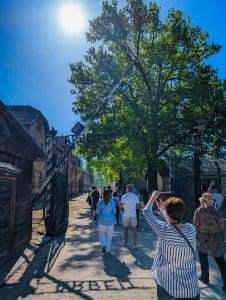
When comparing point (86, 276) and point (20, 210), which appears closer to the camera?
point (86, 276)

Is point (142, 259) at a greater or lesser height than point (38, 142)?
lesser

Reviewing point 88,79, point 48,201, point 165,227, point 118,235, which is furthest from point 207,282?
point 88,79

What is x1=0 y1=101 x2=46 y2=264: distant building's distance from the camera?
8617 millimetres

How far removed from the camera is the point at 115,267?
8.15 meters

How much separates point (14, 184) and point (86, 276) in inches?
157

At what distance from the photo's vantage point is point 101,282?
696 centimetres

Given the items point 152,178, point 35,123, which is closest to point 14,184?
point 152,178

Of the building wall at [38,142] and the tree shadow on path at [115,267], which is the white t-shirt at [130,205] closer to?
the tree shadow on path at [115,267]

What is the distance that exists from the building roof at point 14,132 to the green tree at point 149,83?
12.8 meters

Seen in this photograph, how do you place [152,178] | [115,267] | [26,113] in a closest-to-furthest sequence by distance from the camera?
[115,267] < [152,178] < [26,113]

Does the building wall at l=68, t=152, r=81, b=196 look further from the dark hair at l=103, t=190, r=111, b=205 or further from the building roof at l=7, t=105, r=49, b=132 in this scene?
the dark hair at l=103, t=190, r=111, b=205

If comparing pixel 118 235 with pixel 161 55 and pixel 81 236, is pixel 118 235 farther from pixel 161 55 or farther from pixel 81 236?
pixel 161 55

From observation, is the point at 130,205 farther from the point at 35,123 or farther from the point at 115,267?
the point at 35,123

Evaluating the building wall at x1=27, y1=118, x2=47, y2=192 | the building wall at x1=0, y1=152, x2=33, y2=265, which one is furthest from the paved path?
the building wall at x1=27, y1=118, x2=47, y2=192
